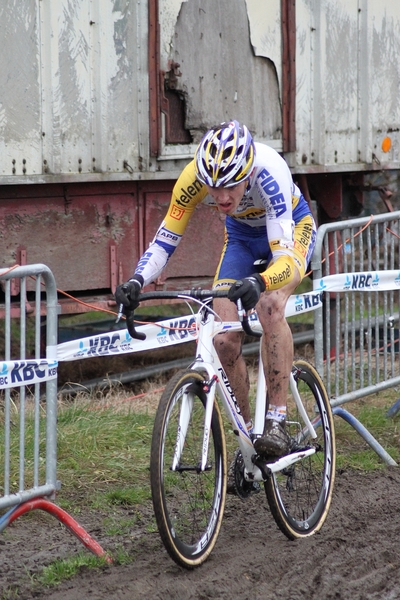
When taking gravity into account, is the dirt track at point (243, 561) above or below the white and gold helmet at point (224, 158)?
below

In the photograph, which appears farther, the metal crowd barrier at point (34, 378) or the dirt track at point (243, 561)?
the metal crowd barrier at point (34, 378)


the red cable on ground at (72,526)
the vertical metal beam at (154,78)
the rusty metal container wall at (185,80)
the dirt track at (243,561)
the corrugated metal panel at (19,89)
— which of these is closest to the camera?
the dirt track at (243,561)

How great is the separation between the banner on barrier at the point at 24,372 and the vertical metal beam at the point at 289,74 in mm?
4287

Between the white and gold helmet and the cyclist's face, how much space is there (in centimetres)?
4

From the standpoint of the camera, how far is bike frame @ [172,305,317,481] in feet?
13.6

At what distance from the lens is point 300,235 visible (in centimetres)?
499

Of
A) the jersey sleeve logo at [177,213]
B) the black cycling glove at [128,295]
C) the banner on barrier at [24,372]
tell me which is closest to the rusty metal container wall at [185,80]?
the jersey sleeve logo at [177,213]

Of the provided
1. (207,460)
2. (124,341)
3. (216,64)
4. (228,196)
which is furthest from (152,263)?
(216,64)

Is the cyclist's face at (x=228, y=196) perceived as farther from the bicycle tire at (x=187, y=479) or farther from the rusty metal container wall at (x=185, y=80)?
the rusty metal container wall at (x=185, y=80)

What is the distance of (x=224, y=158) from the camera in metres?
4.30

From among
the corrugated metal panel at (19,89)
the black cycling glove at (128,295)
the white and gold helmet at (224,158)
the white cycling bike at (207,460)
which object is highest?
the corrugated metal panel at (19,89)

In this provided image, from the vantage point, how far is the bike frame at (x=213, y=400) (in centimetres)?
414

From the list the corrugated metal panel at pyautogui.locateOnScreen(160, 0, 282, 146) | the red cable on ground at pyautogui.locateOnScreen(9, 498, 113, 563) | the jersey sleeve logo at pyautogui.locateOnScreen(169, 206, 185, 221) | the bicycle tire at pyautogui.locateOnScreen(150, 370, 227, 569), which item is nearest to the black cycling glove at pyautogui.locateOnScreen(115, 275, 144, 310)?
the bicycle tire at pyautogui.locateOnScreen(150, 370, 227, 569)

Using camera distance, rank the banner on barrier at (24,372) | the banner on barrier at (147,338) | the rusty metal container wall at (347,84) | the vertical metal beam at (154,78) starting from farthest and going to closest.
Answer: the rusty metal container wall at (347,84), the vertical metal beam at (154,78), the banner on barrier at (147,338), the banner on barrier at (24,372)
